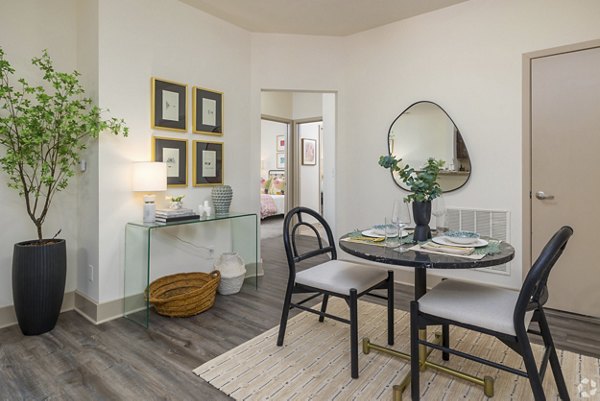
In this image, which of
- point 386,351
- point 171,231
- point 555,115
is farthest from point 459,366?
point 171,231

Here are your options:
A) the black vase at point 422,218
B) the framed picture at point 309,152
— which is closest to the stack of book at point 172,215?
the black vase at point 422,218

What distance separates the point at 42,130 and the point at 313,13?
2.49 m

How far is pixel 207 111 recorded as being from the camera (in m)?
3.24

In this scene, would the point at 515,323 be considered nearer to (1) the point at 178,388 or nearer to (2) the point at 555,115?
(1) the point at 178,388

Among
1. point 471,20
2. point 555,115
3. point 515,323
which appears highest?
point 471,20

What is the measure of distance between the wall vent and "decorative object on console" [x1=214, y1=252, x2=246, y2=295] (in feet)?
6.43

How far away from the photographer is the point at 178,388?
1767mm

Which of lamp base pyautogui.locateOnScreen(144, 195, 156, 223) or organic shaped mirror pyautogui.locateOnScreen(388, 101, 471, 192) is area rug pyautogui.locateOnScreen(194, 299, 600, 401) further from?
organic shaped mirror pyautogui.locateOnScreen(388, 101, 471, 192)

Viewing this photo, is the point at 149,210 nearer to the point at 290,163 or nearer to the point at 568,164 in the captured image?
the point at 568,164

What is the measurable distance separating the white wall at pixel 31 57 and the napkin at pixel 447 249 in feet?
8.96

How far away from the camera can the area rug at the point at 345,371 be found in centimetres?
171

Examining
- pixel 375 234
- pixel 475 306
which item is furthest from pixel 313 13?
pixel 475 306

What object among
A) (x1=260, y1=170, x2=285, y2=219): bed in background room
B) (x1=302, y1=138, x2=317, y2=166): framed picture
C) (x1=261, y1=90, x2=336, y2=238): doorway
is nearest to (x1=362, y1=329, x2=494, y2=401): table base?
(x1=261, y1=90, x2=336, y2=238): doorway

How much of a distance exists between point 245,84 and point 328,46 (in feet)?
3.42
